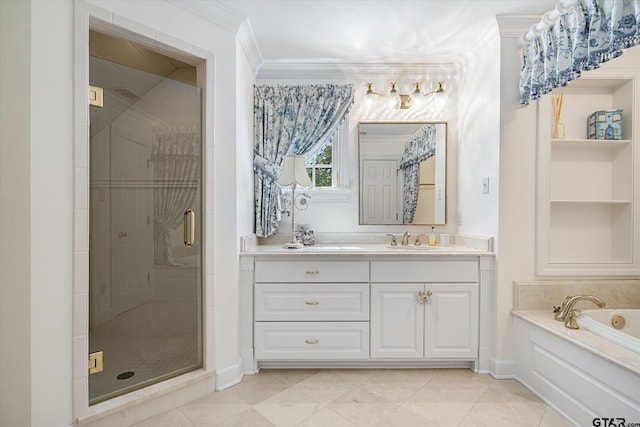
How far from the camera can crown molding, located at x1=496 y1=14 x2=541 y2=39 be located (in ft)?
7.43

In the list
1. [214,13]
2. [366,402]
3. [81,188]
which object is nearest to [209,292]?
[81,188]

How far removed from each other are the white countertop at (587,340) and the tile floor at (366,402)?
0.48m

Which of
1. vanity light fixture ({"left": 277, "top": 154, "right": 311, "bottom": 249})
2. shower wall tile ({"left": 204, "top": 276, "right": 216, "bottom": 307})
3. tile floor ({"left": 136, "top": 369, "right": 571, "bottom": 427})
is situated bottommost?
tile floor ({"left": 136, "top": 369, "right": 571, "bottom": 427})

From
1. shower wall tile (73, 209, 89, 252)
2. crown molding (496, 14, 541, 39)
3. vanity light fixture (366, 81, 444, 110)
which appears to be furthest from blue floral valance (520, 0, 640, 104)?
shower wall tile (73, 209, 89, 252)

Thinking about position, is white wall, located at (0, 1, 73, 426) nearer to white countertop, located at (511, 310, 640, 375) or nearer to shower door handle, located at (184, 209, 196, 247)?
shower door handle, located at (184, 209, 196, 247)

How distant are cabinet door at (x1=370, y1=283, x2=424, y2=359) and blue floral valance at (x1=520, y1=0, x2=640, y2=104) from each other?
156 cm

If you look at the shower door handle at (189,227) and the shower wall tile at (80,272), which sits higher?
the shower door handle at (189,227)

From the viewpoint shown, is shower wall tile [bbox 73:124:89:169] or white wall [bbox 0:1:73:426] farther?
shower wall tile [bbox 73:124:89:169]

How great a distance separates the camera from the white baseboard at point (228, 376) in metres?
2.18

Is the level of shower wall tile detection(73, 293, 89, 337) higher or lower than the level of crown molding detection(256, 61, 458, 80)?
lower

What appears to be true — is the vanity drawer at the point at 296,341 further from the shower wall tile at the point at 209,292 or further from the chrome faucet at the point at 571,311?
the chrome faucet at the point at 571,311

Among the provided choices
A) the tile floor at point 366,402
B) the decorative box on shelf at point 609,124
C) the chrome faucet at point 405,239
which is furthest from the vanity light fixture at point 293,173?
the decorative box on shelf at point 609,124

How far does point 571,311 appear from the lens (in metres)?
2.00

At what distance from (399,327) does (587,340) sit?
1074 millimetres
